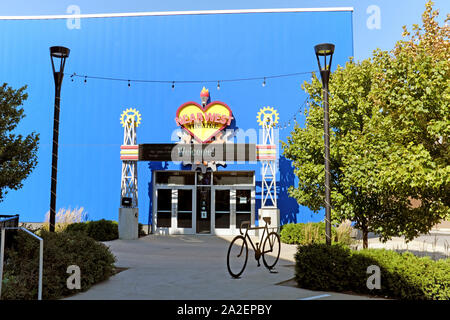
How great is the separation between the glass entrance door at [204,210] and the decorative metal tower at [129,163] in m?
2.91

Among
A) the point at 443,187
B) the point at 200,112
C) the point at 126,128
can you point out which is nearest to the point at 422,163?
the point at 443,187

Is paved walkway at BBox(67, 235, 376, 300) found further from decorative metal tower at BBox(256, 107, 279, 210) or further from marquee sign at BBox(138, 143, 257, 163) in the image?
marquee sign at BBox(138, 143, 257, 163)

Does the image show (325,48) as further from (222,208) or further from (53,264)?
(222,208)

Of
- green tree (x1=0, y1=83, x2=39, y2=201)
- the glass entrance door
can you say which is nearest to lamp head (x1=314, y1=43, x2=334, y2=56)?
green tree (x1=0, y1=83, x2=39, y2=201)

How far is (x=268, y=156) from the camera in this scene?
596 inches

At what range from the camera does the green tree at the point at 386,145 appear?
6156mm

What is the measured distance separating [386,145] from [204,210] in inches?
410

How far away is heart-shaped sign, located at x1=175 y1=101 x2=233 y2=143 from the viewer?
1612 cm

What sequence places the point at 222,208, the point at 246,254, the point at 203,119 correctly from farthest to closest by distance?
the point at 222,208, the point at 203,119, the point at 246,254

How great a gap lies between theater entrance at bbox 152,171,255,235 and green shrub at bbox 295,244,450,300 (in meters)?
9.25

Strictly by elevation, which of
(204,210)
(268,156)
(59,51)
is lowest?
(204,210)

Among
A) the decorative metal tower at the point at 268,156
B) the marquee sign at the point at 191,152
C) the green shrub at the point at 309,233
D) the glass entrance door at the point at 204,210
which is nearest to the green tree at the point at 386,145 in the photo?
the green shrub at the point at 309,233

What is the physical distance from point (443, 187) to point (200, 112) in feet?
37.7

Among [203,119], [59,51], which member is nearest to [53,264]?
[59,51]
